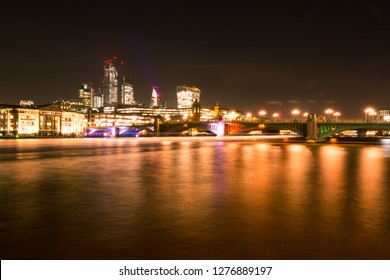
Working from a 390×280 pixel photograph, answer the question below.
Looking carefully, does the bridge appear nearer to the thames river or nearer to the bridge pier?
the bridge pier

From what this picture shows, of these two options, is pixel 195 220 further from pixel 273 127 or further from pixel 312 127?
pixel 273 127

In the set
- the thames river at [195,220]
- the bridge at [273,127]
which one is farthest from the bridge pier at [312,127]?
the thames river at [195,220]

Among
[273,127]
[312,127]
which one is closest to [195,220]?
[312,127]

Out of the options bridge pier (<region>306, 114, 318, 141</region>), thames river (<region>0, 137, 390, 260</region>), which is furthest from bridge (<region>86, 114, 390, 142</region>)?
thames river (<region>0, 137, 390, 260</region>)

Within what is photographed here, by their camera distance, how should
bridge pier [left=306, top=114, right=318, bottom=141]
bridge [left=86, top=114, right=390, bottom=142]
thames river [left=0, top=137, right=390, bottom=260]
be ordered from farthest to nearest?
bridge [left=86, top=114, right=390, bottom=142] → bridge pier [left=306, top=114, right=318, bottom=141] → thames river [left=0, top=137, right=390, bottom=260]

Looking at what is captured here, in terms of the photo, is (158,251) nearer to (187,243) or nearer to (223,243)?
(187,243)

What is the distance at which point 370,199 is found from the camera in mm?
12633

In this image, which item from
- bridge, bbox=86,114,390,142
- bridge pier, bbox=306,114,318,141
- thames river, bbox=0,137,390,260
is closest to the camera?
thames river, bbox=0,137,390,260

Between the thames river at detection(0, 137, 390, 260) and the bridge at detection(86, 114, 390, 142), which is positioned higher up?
the bridge at detection(86, 114, 390, 142)

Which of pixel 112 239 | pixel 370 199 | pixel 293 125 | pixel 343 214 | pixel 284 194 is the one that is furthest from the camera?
pixel 293 125

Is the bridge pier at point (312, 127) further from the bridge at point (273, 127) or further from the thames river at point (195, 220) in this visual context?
the thames river at point (195, 220)
